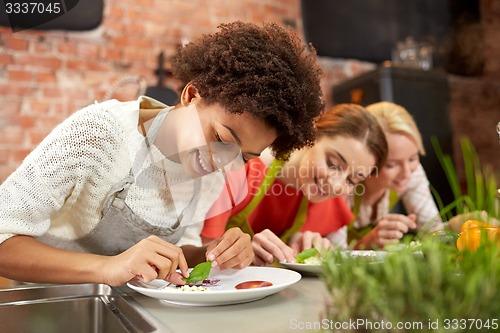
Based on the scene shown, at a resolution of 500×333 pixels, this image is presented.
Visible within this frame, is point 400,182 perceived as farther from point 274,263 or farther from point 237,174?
point 274,263

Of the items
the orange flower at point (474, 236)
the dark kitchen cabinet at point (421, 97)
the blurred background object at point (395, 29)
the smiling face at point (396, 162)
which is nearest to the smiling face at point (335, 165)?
the smiling face at point (396, 162)

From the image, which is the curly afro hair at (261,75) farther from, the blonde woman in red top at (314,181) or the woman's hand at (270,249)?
the blonde woman in red top at (314,181)

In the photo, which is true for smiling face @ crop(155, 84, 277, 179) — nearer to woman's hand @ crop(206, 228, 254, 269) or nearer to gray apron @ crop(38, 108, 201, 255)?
gray apron @ crop(38, 108, 201, 255)

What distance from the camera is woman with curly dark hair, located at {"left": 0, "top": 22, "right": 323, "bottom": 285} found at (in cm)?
84

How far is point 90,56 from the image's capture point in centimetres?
271

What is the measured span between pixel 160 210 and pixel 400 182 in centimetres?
114

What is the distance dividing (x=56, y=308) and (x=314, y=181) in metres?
0.85

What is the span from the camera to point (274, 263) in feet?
3.53

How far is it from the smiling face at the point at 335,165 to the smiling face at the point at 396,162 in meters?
0.35

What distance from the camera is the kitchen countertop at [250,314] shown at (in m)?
0.57

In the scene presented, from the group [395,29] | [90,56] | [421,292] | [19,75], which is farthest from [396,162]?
[395,29]

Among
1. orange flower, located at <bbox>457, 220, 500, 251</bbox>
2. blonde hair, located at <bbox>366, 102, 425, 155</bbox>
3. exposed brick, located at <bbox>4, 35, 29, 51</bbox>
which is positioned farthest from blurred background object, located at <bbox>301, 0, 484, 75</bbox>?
orange flower, located at <bbox>457, 220, 500, 251</bbox>

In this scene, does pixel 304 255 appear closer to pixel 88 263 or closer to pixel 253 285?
pixel 253 285

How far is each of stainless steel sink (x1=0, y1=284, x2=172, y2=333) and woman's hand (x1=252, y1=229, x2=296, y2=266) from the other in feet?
1.18
